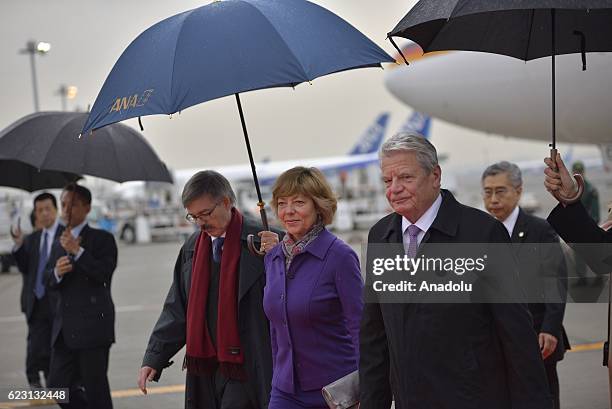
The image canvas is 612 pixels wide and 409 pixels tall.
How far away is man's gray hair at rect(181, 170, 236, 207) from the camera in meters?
4.30

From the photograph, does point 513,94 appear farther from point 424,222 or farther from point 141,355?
point 424,222

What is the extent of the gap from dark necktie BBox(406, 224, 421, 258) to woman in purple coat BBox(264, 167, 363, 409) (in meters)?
0.77

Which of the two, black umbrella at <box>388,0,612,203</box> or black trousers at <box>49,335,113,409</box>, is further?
black trousers at <box>49,335,113,409</box>

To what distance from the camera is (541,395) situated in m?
2.75

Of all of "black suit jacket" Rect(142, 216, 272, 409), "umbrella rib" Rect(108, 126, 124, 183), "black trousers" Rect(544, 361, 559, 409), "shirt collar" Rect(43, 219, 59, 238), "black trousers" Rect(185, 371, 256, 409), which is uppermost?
"umbrella rib" Rect(108, 126, 124, 183)

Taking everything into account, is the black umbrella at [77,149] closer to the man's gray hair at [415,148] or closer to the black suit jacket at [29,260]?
the black suit jacket at [29,260]

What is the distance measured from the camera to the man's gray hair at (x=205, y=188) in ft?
14.1

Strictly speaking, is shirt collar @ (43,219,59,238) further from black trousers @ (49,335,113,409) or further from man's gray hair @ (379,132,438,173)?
man's gray hair @ (379,132,438,173)

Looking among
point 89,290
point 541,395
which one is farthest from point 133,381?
point 541,395

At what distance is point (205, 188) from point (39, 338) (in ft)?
12.2

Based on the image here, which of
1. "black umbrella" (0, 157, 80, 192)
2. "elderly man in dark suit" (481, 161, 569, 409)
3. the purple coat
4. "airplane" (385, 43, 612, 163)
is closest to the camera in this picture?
the purple coat

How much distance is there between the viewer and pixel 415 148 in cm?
298

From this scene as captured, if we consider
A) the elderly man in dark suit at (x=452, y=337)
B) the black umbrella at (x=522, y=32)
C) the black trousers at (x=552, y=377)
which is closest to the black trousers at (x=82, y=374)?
the black trousers at (x=552, y=377)

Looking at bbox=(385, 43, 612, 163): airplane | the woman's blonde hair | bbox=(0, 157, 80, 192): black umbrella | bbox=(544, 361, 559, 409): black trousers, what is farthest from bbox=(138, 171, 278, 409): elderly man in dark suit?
bbox=(385, 43, 612, 163): airplane
